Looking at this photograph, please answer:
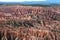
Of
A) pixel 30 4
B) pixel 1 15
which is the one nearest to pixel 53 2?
pixel 30 4

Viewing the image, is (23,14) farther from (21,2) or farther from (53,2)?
(53,2)

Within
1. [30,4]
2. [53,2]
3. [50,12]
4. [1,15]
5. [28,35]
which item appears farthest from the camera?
[53,2]

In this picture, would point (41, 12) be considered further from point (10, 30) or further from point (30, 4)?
point (10, 30)

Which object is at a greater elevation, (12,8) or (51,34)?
(12,8)

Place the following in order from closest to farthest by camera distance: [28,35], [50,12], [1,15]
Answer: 1. [28,35]
2. [1,15]
3. [50,12]

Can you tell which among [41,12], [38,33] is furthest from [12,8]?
[38,33]

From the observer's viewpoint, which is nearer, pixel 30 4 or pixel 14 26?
pixel 14 26
